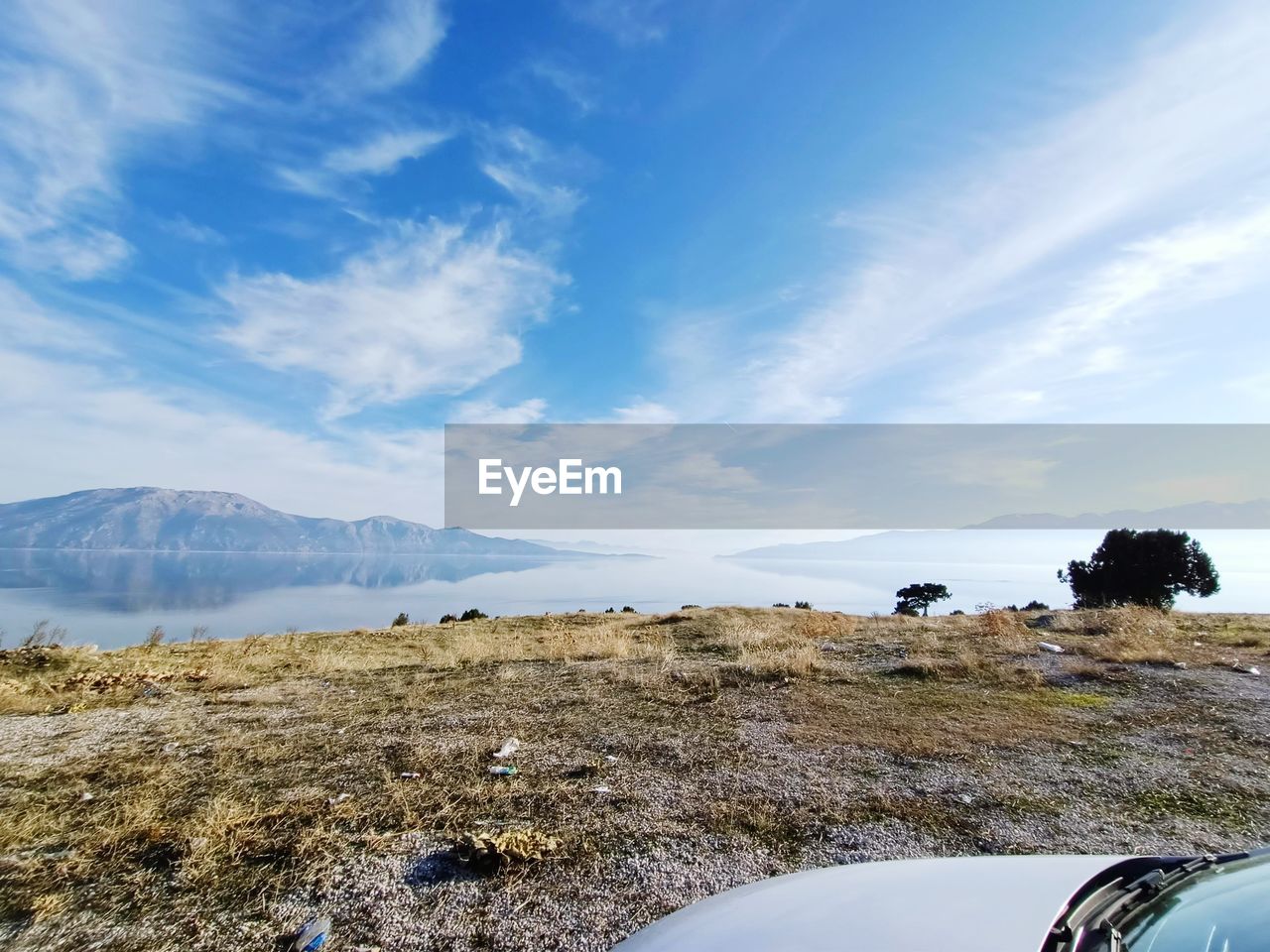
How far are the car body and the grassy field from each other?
43.7 inches

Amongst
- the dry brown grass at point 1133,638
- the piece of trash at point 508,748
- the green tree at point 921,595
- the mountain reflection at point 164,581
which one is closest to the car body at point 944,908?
the piece of trash at point 508,748

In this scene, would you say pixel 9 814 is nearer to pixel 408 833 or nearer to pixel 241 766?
pixel 241 766

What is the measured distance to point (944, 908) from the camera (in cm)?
158

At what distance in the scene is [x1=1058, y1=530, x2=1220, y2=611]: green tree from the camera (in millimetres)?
29016

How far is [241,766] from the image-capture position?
4.58m

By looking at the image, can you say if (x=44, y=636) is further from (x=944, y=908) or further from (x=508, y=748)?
(x=944, y=908)

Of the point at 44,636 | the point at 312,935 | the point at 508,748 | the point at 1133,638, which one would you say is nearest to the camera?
the point at 312,935

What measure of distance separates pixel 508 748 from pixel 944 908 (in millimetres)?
3999

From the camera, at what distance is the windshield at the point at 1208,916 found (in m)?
1.28

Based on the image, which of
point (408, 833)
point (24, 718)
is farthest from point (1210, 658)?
point (24, 718)

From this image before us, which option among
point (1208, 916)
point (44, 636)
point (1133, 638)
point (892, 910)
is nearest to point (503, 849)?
point (892, 910)

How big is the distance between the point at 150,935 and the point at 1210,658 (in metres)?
11.7

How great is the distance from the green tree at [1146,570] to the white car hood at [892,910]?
112ft

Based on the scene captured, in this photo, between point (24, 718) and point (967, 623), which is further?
point (967, 623)
